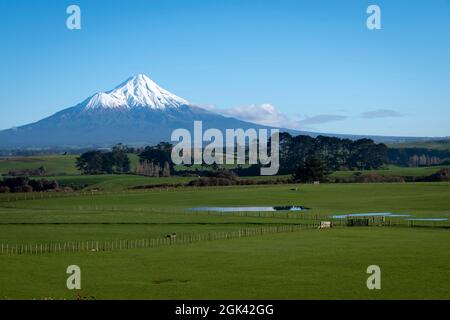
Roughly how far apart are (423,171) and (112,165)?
80651 millimetres

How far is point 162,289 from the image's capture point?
36250mm

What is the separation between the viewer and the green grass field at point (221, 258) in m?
35.8

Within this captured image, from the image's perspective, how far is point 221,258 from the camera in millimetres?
47188

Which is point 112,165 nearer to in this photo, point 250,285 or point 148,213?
point 148,213

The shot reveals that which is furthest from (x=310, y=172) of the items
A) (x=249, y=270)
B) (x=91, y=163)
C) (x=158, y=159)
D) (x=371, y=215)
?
(x=249, y=270)

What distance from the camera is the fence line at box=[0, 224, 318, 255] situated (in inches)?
2030

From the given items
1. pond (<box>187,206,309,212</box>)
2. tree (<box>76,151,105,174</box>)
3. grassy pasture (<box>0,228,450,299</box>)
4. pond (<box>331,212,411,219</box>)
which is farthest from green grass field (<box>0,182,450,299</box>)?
tree (<box>76,151,105,174</box>)

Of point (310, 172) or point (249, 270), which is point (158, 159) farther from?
point (249, 270)

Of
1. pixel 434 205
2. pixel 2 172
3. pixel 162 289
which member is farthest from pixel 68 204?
pixel 2 172

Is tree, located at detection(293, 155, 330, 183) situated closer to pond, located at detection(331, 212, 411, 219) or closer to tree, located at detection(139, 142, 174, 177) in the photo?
tree, located at detection(139, 142, 174, 177)

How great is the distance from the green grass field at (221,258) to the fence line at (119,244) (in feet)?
6.41

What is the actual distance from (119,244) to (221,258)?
11.3m

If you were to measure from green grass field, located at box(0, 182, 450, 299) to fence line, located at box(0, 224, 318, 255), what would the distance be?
195cm

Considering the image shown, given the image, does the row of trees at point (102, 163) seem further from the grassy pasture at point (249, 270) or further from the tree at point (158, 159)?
the grassy pasture at point (249, 270)
